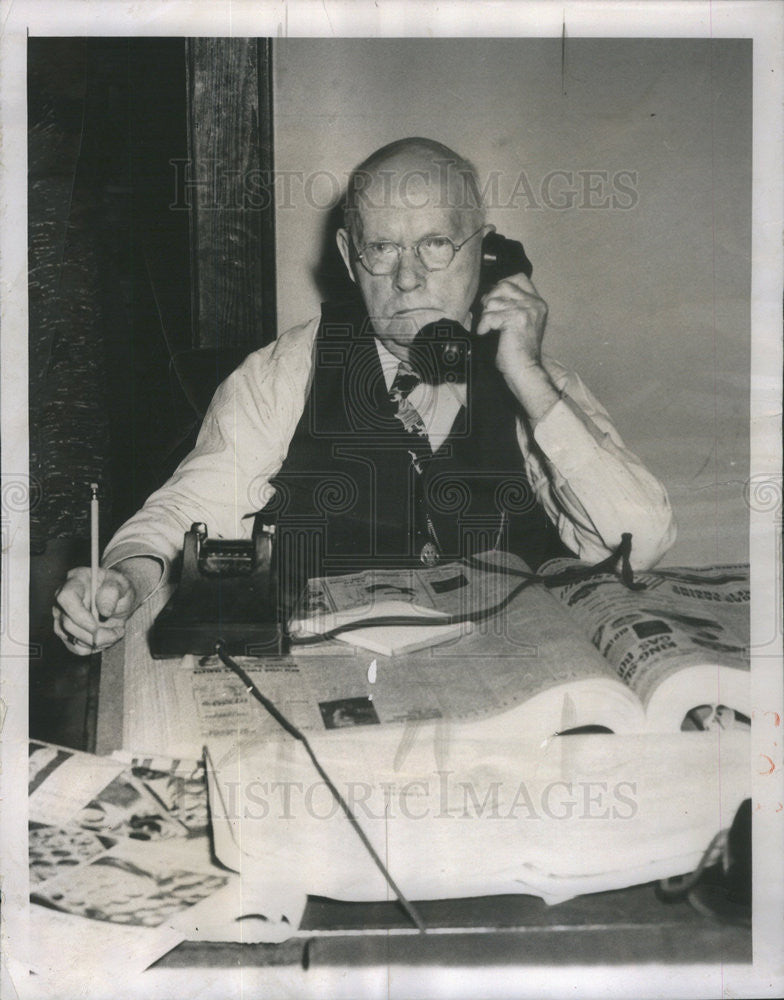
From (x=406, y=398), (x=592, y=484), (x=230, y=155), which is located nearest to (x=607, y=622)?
(x=592, y=484)

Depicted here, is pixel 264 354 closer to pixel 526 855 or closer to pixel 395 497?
pixel 395 497

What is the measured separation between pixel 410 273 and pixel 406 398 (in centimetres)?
19

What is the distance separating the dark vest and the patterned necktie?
11 mm

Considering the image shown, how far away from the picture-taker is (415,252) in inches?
53.1

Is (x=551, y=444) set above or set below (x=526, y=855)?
above

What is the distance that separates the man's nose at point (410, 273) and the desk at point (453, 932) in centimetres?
68

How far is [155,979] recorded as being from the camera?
129cm

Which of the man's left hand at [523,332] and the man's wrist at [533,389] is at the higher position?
the man's left hand at [523,332]

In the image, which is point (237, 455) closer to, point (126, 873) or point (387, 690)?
point (387, 690)

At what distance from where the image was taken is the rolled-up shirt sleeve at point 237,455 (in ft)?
4.41

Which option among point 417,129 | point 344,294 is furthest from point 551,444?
point 417,129

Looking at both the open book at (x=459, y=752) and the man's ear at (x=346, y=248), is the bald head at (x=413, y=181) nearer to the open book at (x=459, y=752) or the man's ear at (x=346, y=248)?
the man's ear at (x=346, y=248)

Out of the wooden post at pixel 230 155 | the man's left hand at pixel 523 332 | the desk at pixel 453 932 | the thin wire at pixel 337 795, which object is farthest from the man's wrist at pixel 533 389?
the desk at pixel 453 932

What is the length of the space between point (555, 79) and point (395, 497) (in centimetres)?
65
